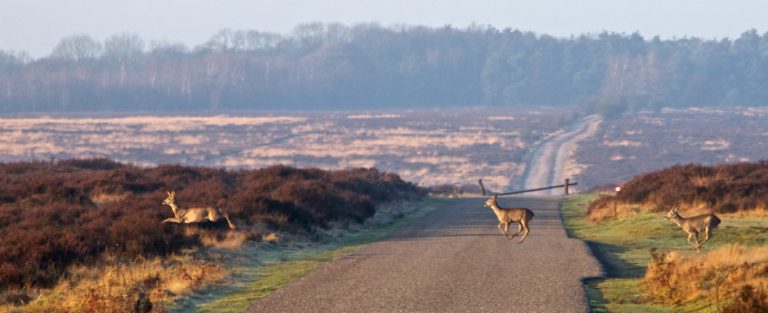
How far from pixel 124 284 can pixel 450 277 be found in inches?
217

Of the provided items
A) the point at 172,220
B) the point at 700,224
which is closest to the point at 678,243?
the point at 700,224

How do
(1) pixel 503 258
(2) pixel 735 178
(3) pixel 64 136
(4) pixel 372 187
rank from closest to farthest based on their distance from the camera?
(1) pixel 503 258 < (2) pixel 735 178 < (4) pixel 372 187 < (3) pixel 64 136

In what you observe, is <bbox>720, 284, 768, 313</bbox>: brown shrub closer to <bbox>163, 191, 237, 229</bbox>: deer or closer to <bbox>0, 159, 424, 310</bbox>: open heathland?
<bbox>0, 159, 424, 310</bbox>: open heathland

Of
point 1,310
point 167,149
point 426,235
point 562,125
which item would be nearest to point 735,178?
point 426,235

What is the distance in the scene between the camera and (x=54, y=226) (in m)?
24.7

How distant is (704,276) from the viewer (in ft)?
53.6

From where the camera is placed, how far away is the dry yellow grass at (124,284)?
15.1 metres

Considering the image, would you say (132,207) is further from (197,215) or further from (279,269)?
(279,269)

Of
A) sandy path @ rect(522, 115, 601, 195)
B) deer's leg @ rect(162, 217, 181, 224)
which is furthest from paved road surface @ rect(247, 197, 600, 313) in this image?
sandy path @ rect(522, 115, 601, 195)

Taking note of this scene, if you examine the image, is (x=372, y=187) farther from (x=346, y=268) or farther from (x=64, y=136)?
(x=64, y=136)

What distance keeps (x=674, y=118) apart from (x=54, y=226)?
150 m

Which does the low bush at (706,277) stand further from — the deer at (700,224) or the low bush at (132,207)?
the low bush at (132,207)

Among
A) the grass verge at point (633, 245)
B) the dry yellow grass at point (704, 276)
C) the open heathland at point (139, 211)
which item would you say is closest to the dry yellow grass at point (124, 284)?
the open heathland at point (139, 211)

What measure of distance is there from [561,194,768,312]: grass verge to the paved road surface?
41 centimetres
